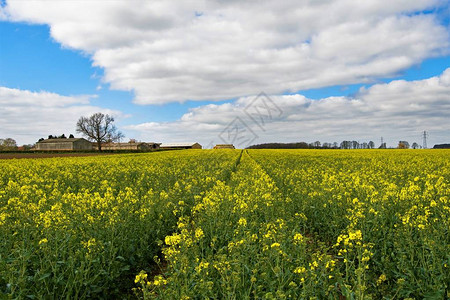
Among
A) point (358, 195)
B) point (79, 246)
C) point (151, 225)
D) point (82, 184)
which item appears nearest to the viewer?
point (79, 246)

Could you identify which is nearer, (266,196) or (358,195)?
(266,196)

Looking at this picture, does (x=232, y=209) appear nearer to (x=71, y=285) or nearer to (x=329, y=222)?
(x=329, y=222)

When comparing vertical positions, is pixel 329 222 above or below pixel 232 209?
below

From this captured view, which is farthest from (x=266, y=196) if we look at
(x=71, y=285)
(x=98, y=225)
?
(x=71, y=285)

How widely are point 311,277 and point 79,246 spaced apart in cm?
402

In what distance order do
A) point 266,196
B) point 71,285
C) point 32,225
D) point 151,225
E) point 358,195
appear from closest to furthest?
point 71,285
point 32,225
point 151,225
point 266,196
point 358,195

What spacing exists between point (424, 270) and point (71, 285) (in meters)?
5.22

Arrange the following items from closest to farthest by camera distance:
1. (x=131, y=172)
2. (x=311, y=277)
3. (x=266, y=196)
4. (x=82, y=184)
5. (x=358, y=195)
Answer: (x=311, y=277) → (x=266, y=196) → (x=358, y=195) → (x=82, y=184) → (x=131, y=172)

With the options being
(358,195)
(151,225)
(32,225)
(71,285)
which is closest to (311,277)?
(71,285)

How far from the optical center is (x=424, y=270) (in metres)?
4.49

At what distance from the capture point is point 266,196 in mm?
7645

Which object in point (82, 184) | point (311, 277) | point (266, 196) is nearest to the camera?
point (311, 277)

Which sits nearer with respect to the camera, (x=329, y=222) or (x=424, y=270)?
(x=424, y=270)

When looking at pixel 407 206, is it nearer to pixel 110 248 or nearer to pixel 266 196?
pixel 266 196
